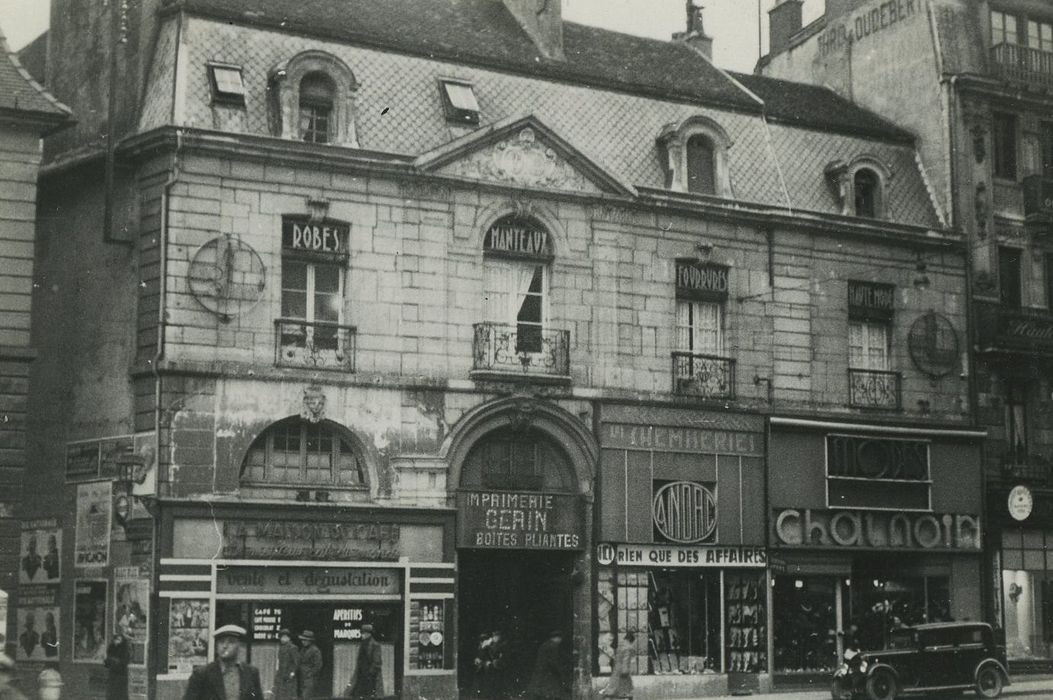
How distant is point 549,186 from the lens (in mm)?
29297

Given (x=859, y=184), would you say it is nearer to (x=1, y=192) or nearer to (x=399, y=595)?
(x=399, y=595)

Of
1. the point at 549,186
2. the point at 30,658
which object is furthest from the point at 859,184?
the point at 30,658

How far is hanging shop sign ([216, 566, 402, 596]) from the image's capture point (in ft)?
83.8

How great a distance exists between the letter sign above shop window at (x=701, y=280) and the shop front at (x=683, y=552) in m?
2.38

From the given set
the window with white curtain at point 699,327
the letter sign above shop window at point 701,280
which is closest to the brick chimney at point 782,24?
the letter sign above shop window at point 701,280

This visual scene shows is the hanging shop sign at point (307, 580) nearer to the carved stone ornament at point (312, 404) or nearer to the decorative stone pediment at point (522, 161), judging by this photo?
the carved stone ornament at point (312, 404)

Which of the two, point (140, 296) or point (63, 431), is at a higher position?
point (140, 296)

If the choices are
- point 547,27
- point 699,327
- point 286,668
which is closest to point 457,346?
point 699,327

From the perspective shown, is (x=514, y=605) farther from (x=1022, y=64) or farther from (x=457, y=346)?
(x=1022, y=64)

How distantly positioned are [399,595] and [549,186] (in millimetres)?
8035

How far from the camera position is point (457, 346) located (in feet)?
92.7

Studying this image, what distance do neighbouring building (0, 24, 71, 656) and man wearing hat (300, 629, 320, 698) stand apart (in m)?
4.84

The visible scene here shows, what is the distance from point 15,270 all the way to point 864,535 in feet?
56.3

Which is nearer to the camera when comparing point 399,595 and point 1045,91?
point 399,595
